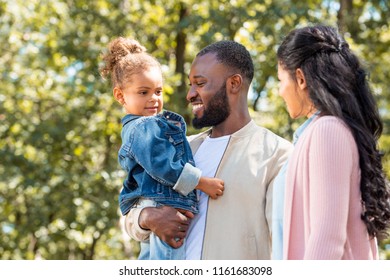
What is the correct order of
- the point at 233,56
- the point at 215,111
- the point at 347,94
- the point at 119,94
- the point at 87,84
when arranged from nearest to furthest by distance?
the point at 347,94 → the point at 215,111 → the point at 233,56 → the point at 119,94 → the point at 87,84

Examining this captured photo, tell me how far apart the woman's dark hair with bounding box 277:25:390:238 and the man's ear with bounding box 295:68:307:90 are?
20mm

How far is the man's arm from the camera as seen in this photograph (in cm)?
343

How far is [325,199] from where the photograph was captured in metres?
2.52

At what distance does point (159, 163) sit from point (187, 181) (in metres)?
0.16

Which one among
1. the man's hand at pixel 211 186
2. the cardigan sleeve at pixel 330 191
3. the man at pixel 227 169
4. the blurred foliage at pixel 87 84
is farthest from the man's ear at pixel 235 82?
the blurred foliage at pixel 87 84

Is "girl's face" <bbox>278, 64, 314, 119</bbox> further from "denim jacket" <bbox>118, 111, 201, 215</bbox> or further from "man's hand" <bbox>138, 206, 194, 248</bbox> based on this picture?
"man's hand" <bbox>138, 206, 194, 248</bbox>

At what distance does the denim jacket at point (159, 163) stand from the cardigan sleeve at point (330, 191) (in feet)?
3.22

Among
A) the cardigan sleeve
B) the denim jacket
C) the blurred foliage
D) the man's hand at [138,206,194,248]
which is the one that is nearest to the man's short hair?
the denim jacket

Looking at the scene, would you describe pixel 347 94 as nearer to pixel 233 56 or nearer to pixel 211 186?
pixel 211 186

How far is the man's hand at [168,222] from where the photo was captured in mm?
3426

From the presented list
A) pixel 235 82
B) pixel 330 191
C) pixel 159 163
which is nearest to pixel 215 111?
pixel 235 82

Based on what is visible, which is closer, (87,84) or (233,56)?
(233,56)

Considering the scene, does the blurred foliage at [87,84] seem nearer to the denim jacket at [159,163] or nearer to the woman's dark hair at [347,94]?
the denim jacket at [159,163]

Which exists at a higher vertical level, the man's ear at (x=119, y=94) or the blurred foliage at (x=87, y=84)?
the blurred foliage at (x=87, y=84)
